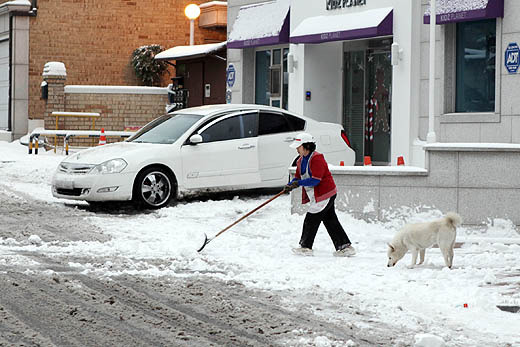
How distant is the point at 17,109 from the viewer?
33.5 metres

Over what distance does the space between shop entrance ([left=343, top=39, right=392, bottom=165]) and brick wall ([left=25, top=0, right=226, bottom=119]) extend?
14.5 m

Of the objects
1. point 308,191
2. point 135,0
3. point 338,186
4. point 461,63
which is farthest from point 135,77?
point 308,191

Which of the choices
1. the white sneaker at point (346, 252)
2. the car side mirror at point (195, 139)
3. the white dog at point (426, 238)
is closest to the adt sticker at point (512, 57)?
the car side mirror at point (195, 139)

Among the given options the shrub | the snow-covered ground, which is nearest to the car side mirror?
the snow-covered ground

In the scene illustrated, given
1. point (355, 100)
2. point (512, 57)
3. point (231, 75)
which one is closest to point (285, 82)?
point (231, 75)

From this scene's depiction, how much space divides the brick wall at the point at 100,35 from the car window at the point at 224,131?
19.3 m

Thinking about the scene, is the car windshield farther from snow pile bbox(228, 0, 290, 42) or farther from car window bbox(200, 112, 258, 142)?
snow pile bbox(228, 0, 290, 42)

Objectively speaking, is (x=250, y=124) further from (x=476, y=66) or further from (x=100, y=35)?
(x=100, y=35)

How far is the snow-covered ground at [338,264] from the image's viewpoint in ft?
24.2

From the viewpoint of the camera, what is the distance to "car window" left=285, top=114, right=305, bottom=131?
16281 mm

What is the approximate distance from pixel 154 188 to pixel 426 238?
5842 mm

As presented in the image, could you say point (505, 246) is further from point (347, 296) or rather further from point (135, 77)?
point (135, 77)

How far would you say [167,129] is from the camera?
15.5 m

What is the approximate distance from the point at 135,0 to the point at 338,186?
889 inches
